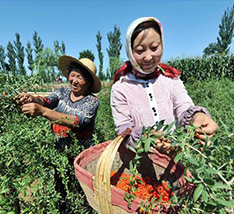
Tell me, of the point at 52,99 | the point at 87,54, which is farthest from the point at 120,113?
the point at 87,54

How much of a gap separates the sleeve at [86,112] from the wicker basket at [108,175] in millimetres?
335

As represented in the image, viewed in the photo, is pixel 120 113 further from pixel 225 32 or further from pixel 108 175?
pixel 225 32

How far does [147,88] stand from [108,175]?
0.68 m

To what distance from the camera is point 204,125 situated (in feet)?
2.67

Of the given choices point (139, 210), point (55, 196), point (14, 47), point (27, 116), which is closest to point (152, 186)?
point (139, 210)

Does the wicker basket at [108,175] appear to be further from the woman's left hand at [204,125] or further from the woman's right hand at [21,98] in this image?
the woman's right hand at [21,98]

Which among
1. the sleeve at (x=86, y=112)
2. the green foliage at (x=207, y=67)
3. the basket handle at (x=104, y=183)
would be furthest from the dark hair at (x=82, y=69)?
the green foliage at (x=207, y=67)

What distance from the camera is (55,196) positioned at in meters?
1.00

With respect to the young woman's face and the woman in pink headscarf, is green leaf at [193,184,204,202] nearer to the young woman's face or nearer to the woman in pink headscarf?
the woman in pink headscarf

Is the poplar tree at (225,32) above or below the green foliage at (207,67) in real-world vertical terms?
above

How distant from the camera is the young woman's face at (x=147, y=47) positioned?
1.07 metres

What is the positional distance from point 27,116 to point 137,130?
81 centimetres

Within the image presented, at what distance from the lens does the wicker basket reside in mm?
756

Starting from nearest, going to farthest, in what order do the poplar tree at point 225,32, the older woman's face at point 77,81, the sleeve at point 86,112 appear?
the sleeve at point 86,112 → the older woman's face at point 77,81 → the poplar tree at point 225,32
